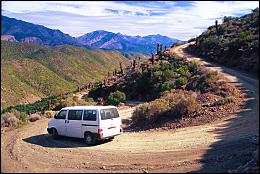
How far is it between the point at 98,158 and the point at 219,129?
6660mm

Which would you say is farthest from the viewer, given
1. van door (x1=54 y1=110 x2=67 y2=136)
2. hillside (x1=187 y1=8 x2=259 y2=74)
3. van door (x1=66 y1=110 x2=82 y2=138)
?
hillside (x1=187 y1=8 x2=259 y2=74)

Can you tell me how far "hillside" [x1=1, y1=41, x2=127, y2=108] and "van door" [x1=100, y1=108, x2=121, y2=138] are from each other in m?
76.0

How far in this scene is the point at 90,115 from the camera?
57.1 feet

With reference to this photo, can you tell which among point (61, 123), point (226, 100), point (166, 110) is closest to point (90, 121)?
point (61, 123)

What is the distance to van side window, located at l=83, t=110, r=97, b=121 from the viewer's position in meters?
17.2

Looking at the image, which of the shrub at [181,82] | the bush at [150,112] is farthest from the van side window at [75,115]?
the shrub at [181,82]

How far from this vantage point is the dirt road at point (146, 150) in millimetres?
12914

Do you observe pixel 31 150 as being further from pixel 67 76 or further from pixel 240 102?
pixel 67 76

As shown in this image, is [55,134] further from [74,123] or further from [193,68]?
[193,68]

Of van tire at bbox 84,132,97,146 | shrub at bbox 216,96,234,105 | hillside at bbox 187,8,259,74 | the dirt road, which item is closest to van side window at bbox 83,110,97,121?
van tire at bbox 84,132,97,146

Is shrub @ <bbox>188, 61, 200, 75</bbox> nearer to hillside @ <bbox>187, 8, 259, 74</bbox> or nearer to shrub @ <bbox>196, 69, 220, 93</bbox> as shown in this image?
hillside @ <bbox>187, 8, 259, 74</bbox>

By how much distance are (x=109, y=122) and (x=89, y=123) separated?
89 cm

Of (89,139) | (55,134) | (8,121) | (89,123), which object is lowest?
(8,121)

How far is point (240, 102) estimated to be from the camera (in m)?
23.8
